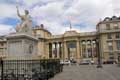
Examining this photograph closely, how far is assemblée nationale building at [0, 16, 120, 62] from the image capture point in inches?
3118

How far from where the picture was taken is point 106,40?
3157 inches

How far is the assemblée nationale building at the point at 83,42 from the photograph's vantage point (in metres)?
79.2

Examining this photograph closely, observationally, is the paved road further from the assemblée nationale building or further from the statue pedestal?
the assemblée nationale building

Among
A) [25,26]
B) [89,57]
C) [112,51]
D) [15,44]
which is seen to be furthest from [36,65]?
[89,57]

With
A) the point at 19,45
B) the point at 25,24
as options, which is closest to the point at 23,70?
the point at 19,45

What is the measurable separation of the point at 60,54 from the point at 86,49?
1353 centimetres

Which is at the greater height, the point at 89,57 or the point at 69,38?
the point at 69,38

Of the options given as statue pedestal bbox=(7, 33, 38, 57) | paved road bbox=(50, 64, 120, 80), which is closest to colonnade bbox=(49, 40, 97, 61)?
paved road bbox=(50, 64, 120, 80)

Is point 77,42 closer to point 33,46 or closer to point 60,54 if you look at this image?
point 60,54

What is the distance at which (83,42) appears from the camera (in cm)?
9144

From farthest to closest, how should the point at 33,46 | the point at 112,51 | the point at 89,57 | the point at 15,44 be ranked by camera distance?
the point at 89,57
the point at 112,51
the point at 33,46
the point at 15,44

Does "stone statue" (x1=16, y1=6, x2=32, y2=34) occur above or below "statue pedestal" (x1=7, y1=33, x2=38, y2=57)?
above

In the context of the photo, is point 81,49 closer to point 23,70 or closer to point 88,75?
point 88,75

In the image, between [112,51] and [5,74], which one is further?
[112,51]
